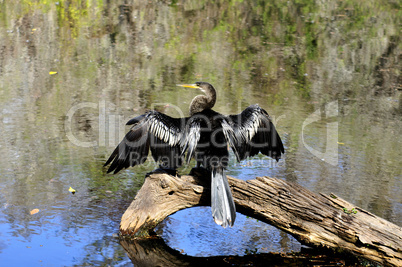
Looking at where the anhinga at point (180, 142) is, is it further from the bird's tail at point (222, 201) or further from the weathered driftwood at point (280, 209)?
the weathered driftwood at point (280, 209)

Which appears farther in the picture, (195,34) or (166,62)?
(195,34)

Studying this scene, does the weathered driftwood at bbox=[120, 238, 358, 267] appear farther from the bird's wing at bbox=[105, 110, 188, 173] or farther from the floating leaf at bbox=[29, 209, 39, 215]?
the floating leaf at bbox=[29, 209, 39, 215]

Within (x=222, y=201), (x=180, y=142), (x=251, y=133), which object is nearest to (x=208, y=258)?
(x=222, y=201)

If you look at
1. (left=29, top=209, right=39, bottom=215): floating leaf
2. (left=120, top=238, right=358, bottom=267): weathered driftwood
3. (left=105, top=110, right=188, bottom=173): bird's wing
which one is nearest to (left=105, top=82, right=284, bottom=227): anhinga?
(left=105, top=110, right=188, bottom=173): bird's wing

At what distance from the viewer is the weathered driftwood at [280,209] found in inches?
165

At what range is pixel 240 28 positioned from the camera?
14141 millimetres

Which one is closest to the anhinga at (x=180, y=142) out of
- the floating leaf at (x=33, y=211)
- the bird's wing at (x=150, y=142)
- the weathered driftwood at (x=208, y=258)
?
the bird's wing at (x=150, y=142)

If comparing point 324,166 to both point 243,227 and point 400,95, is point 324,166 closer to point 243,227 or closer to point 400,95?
point 243,227

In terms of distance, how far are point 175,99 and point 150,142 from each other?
13.7ft

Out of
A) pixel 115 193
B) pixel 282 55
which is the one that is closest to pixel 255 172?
pixel 115 193

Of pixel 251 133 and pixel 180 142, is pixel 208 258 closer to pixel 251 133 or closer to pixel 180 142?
pixel 180 142

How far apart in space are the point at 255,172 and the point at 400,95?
4758 millimetres

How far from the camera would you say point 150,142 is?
176 inches

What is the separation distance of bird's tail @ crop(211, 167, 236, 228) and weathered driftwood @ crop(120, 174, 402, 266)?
8.0 inches
